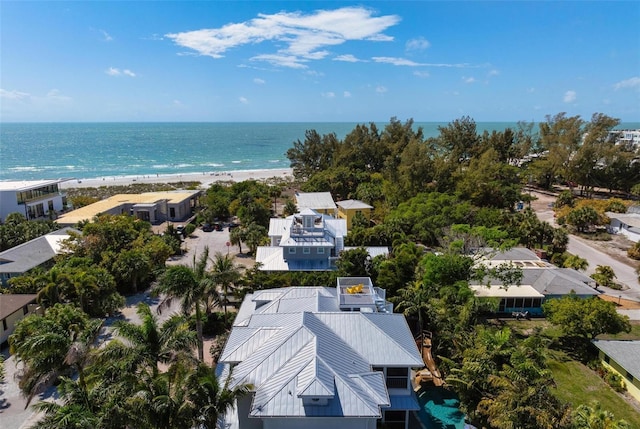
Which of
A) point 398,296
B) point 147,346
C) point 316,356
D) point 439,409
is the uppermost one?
point 147,346

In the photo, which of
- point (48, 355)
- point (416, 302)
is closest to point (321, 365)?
point (416, 302)

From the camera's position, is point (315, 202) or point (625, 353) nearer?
point (625, 353)

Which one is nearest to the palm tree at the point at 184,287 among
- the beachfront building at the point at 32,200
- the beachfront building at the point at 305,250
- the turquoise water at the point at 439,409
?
the beachfront building at the point at 305,250

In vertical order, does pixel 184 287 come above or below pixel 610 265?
above

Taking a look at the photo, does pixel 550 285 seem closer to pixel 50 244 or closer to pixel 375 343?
pixel 375 343

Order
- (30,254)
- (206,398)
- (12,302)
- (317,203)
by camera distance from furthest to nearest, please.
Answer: (317,203) < (30,254) < (12,302) < (206,398)

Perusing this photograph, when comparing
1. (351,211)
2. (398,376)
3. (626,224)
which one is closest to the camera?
(398,376)

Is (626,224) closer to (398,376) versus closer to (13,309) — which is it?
(398,376)
